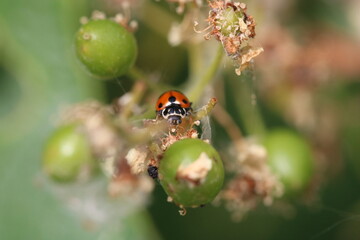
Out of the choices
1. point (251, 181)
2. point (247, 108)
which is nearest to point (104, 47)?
point (251, 181)

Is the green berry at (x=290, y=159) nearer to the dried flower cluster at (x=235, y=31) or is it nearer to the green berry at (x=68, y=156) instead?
the green berry at (x=68, y=156)

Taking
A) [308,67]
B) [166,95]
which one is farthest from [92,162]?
[308,67]

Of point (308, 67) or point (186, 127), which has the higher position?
point (308, 67)

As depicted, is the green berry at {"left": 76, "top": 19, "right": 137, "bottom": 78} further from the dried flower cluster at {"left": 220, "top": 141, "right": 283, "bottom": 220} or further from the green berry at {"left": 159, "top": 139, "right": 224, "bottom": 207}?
the dried flower cluster at {"left": 220, "top": 141, "right": 283, "bottom": 220}

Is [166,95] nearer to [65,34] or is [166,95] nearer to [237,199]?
[237,199]

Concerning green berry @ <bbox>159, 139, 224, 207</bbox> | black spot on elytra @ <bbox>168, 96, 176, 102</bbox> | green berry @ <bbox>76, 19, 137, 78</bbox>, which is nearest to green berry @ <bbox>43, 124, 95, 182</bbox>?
green berry @ <bbox>76, 19, 137, 78</bbox>

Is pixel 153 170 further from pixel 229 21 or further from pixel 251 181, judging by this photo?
pixel 251 181
